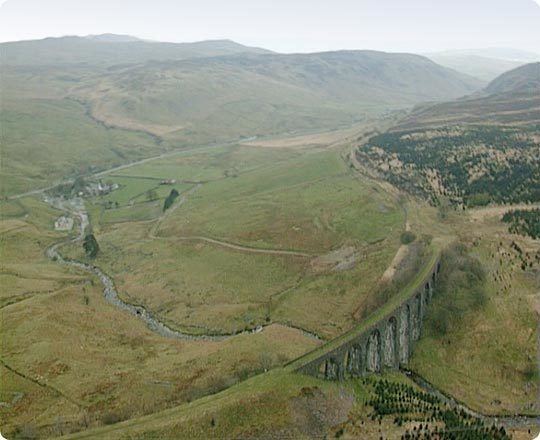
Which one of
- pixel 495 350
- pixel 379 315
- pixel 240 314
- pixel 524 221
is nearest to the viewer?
pixel 379 315

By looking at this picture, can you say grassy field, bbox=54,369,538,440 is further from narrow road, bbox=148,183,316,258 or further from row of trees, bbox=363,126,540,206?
row of trees, bbox=363,126,540,206

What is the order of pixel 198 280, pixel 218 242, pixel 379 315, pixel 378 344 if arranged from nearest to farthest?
pixel 378 344 < pixel 379 315 < pixel 198 280 < pixel 218 242

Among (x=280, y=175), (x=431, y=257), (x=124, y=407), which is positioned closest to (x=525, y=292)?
(x=431, y=257)

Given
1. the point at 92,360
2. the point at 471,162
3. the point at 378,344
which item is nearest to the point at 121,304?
the point at 92,360

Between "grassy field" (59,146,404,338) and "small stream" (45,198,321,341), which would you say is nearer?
"small stream" (45,198,321,341)

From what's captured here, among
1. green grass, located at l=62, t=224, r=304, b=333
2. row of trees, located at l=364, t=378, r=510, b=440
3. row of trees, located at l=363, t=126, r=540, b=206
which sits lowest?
green grass, located at l=62, t=224, r=304, b=333

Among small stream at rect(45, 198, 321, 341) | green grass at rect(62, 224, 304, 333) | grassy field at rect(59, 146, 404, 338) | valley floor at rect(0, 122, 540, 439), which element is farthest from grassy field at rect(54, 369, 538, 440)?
green grass at rect(62, 224, 304, 333)

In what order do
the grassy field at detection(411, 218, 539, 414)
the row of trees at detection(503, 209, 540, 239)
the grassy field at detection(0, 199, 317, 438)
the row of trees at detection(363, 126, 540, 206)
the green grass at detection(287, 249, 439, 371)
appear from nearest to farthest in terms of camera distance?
the grassy field at detection(0, 199, 317, 438), the green grass at detection(287, 249, 439, 371), the grassy field at detection(411, 218, 539, 414), the row of trees at detection(503, 209, 540, 239), the row of trees at detection(363, 126, 540, 206)

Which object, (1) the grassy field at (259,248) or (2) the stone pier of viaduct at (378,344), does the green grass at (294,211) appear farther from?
(2) the stone pier of viaduct at (378,344)

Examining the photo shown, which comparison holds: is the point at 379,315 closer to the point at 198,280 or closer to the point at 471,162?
the point at 198,280
